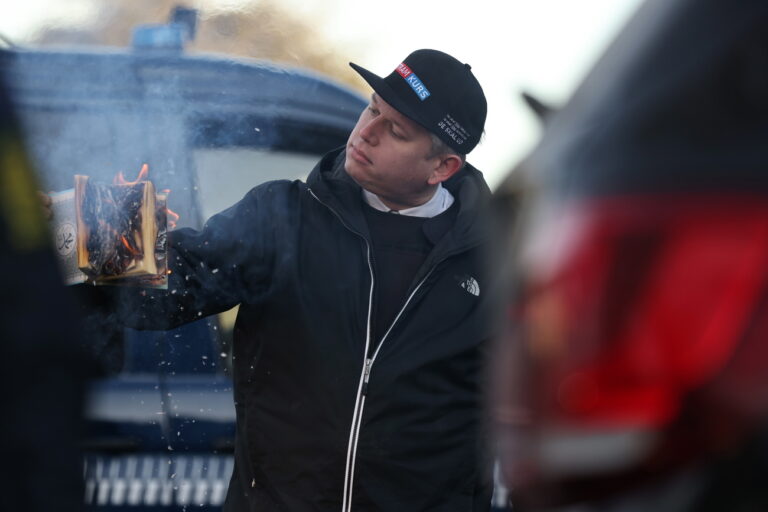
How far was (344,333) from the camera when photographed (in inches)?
122

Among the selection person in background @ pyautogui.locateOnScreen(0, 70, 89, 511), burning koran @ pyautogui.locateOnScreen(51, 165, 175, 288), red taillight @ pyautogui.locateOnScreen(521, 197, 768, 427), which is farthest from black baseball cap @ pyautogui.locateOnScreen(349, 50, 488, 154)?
red taillight @ pyautogui.locateOnScreen(521, 197, 768, 427)

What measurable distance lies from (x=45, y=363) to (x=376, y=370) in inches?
73.8

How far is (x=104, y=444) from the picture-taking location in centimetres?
365

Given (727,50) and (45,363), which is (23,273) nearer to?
(45,363)

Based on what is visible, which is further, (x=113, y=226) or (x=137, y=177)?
(x=137, y=177)

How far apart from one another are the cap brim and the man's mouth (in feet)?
0.68

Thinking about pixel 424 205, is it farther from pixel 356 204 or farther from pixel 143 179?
pixel 143 179

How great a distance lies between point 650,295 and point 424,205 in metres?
2.36

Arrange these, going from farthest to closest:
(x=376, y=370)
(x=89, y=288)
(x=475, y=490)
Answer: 1. (x=475, y=490)
2. (x=376, y=370)
3. (x=89, y=288)

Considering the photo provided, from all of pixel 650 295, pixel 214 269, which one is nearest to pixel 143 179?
pixel 214 269

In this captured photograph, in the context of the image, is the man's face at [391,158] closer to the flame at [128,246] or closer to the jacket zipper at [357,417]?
the jacket zipper at [357,417]

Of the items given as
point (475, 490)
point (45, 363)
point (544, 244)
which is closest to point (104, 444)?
point (475, 490)

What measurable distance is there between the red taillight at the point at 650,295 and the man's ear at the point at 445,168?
2345 millimetres

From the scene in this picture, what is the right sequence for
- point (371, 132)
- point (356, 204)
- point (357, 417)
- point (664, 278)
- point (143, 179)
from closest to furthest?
point (664, 278), point (357, 417), point (356, 204), point (371, 132), point (143, 179)
